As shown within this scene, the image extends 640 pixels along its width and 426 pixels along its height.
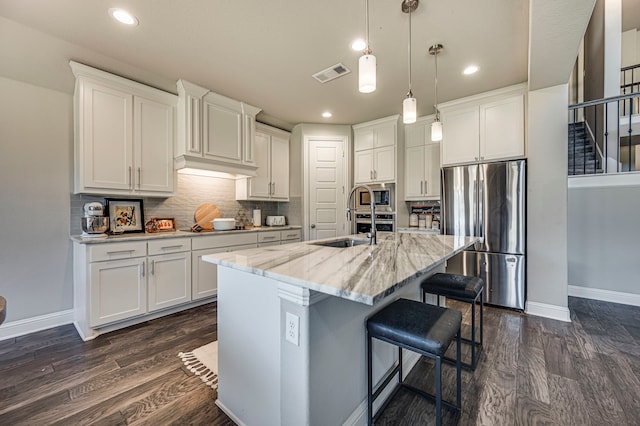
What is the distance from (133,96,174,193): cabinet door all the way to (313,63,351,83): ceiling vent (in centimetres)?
179

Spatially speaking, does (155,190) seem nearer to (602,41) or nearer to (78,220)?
(78,220)

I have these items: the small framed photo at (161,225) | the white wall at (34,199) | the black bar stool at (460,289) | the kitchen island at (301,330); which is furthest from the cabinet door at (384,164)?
the white wall at (34,199)

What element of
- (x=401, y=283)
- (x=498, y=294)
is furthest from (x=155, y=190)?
(x=498, y=294)

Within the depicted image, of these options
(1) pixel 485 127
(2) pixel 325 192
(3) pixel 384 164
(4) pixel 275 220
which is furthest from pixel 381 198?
(4) pixel 275 220

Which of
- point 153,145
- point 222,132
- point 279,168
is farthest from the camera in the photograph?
point 279,168

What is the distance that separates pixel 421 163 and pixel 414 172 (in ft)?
0.55

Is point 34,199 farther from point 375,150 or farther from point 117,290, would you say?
point 375,150

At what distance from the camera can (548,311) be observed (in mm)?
2854

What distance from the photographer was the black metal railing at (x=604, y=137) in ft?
11.8

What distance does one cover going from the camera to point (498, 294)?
3131 millimetres

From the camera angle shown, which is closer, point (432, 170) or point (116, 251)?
point (116, 251)

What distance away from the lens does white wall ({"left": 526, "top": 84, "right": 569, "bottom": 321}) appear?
Result: 2789 millimetres

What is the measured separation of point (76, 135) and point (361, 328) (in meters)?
3.25

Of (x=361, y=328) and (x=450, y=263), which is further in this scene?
(x=450, y=263)
